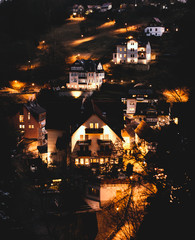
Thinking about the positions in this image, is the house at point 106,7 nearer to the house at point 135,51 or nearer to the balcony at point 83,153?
the house at point 135,51

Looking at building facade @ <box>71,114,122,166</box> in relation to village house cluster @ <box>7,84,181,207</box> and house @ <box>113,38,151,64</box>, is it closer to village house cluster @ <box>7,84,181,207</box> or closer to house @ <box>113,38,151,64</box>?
village house cluster @ <box>7,84,181,207</box>

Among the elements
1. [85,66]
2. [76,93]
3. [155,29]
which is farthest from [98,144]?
[155,29]

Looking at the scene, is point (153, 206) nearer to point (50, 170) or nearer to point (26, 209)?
point (26, 209)

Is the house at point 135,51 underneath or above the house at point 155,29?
underneath

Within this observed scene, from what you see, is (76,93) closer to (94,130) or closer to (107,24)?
(94,130)

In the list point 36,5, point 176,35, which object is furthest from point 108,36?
point 36,5

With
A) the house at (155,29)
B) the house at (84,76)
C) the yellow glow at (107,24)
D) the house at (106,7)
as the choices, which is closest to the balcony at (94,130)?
the house at (84,76)

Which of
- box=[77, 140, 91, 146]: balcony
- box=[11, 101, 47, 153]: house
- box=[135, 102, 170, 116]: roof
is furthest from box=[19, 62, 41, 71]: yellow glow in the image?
box=[77, 140, 91, 146]: balcony
